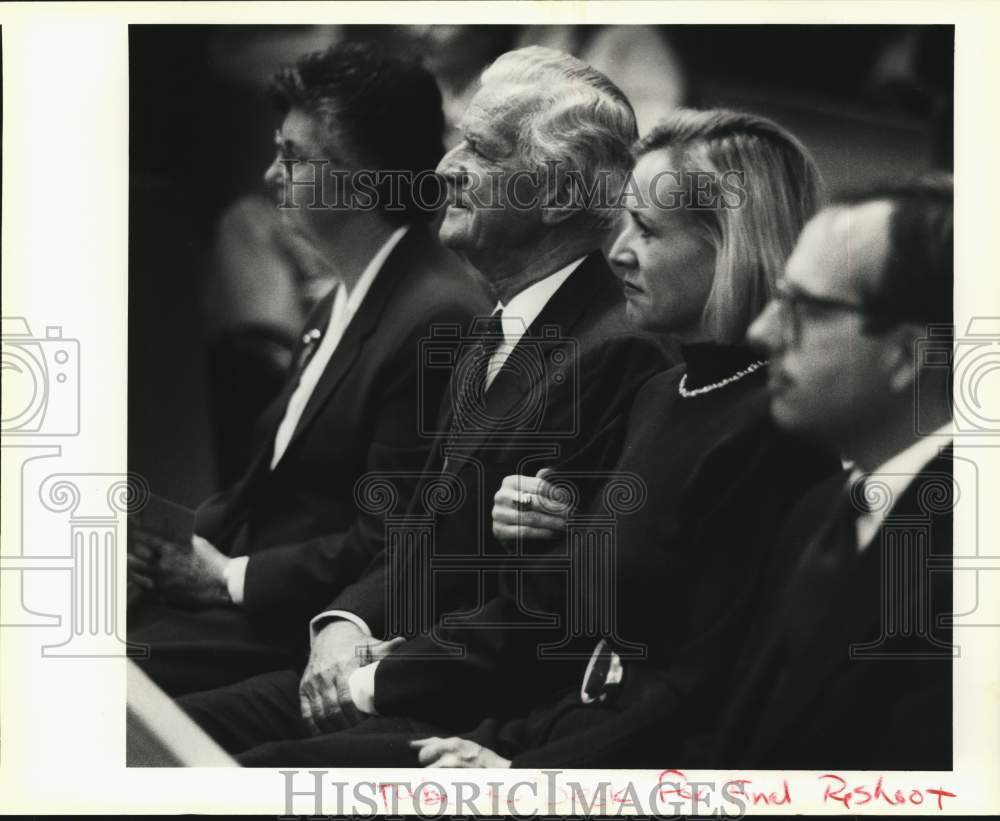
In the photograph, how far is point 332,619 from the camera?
398cm

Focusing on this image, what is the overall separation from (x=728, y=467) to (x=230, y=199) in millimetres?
1783

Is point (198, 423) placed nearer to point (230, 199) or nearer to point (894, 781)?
point (230, 199)

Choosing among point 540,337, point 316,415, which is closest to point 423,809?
point 316,415

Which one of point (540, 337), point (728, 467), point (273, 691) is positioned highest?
point (540, 337)

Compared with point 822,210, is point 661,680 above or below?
below

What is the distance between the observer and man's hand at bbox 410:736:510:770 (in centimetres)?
395

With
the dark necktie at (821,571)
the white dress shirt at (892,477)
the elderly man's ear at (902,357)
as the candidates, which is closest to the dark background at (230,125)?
the elderly man's ear at (902,357)

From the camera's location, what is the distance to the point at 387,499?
396cm

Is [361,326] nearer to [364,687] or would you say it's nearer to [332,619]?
[332,619]

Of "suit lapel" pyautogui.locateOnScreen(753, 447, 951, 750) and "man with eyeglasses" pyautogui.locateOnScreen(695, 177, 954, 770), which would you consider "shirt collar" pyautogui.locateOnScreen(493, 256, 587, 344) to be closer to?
"man with eyeglasses" pyautogui.locateOnScreen(695, 177, 954, 770)

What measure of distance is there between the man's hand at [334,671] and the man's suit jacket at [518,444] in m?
0.06

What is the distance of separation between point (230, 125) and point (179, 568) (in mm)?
1428

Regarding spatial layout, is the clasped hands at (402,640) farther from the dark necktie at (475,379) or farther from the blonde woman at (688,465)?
the dark necktie at (475,379)

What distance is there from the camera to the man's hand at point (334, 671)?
13.0 ft
